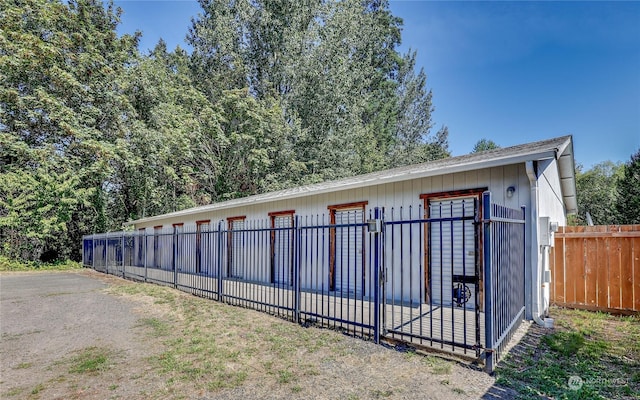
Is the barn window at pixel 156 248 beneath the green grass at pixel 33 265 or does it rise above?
above

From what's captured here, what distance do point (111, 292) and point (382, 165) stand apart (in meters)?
18.5

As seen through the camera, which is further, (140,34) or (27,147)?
(140,34)

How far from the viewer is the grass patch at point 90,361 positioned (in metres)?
3.84

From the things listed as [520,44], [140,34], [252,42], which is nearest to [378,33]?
[252,42]

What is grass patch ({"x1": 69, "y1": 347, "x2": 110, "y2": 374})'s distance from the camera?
12.6ft

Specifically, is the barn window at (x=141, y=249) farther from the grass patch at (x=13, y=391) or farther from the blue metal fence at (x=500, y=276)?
the blue metal fence at (x=500, y=276)

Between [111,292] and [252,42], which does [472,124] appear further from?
[111,292]

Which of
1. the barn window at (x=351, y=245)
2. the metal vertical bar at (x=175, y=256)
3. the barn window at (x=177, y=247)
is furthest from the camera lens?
the metal vertical bar at (x=175, y=256)

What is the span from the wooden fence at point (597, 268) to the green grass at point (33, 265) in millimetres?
19911

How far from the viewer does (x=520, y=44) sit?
13.5 meters

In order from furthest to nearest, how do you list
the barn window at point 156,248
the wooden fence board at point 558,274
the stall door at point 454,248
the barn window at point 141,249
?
1. the barn window at point 141,249
2. the barn window at point 156,248
3. the wooden fence board at point 558,274
4. the stall door at point 454,248

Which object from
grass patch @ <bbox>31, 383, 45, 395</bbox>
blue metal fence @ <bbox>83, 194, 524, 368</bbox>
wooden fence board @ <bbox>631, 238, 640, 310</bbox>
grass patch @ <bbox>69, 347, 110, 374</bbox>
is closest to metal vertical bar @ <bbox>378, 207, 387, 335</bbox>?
blue metal fence @ <bbox>83, 194, 524, 368</bbox>

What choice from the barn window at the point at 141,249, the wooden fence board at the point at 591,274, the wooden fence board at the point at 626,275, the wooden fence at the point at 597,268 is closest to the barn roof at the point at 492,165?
the wooden fence at the point at 597,268

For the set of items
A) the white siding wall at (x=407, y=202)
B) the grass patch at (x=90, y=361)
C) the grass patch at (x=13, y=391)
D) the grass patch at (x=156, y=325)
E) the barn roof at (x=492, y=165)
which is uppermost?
the barn roof at (x=492, y=165)
